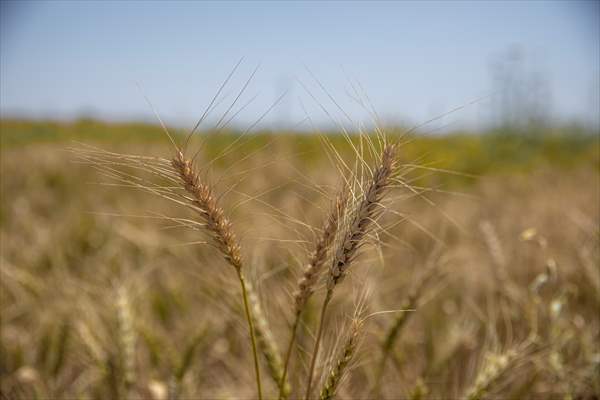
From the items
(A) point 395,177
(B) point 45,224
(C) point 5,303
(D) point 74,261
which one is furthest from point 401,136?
(B) point 45,224

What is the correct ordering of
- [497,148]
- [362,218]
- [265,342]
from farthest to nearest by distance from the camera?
[497,148], [265,342], [362,218]

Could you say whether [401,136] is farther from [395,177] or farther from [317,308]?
[317,308]

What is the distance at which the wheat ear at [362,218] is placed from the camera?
0.67 meters

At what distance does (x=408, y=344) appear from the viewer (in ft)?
5.62

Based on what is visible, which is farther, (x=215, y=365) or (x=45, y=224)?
(x=45, y=224)

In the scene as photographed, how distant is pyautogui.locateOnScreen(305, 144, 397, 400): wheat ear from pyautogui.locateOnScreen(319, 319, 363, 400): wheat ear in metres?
0.06

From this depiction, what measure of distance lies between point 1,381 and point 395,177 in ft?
4.55

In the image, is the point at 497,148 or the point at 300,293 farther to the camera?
the point at 497,148

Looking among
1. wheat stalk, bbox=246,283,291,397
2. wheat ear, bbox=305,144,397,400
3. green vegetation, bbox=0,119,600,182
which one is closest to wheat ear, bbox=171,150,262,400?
wheat ear, bbox=305,144,397,400

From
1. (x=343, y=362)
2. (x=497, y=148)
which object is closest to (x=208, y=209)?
(x=343, y=362)

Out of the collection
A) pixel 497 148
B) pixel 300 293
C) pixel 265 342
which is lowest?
pixel 497 148

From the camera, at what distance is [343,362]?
703 millimetres

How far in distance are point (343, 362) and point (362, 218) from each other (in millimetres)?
216

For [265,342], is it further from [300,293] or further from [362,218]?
[362,218]
